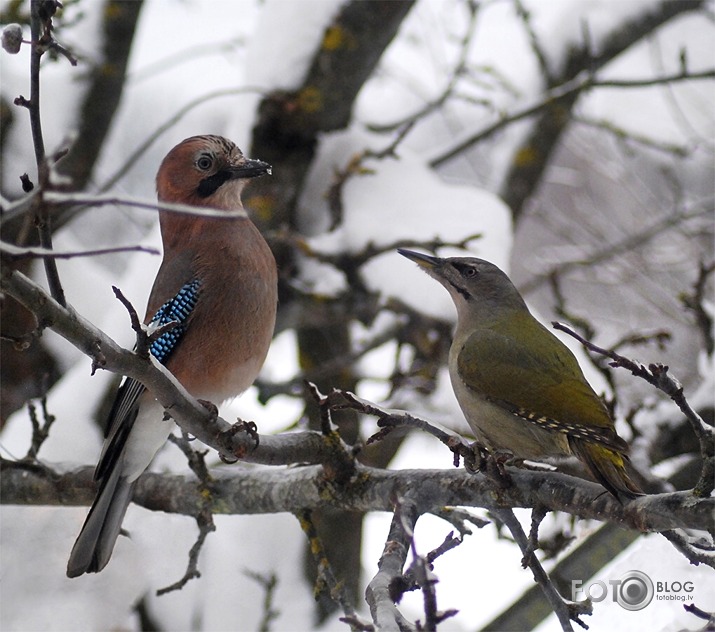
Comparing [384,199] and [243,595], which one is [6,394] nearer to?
[243,595]

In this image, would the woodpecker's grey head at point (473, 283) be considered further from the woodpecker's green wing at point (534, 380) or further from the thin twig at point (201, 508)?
the thin twig at point (201, 508)

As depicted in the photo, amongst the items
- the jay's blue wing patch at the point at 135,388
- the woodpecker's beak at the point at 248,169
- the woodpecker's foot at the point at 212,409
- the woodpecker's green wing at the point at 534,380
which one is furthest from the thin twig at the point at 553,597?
the woodpecker's beak at the point at 248,169

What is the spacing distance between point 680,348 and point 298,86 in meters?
4.12

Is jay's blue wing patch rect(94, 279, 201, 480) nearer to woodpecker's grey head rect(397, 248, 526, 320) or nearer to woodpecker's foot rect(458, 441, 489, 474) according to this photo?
woodpecker's grey head rect(397, 248, 526, 320)

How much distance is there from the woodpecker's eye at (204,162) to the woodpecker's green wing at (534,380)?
52.7 inches

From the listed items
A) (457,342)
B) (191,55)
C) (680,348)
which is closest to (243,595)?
(457,342)

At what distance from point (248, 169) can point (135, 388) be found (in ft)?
3.45

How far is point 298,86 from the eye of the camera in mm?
5988

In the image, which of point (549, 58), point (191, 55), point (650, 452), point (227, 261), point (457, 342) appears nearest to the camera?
point (227, 261)

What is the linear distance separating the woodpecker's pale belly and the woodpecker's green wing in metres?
0.04

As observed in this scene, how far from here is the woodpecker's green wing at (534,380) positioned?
332cm

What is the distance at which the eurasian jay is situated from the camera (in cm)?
368

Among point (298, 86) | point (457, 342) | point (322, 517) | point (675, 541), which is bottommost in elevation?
point (675, 541)

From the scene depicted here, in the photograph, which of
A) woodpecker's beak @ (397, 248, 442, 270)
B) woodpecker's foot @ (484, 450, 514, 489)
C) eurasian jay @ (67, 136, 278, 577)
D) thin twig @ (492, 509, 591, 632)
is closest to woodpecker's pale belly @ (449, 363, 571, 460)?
woodpecker's foot @ (484, 450, 514, 489)
